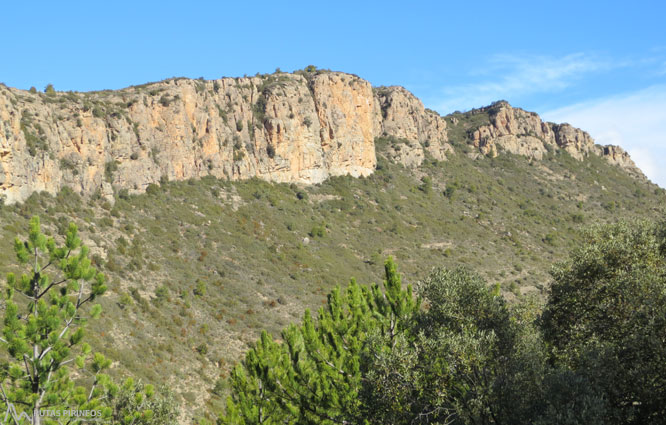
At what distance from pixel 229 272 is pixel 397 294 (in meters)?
36.2

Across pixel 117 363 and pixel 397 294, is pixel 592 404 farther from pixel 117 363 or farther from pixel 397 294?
pixel 117 363

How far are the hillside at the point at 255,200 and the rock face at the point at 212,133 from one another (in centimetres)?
24

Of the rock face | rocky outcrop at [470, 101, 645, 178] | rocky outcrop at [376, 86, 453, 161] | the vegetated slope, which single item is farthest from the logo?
rocky outcrop at [470, 101, 645, 178]

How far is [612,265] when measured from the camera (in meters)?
13.9

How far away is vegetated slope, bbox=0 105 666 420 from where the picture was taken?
129 ft

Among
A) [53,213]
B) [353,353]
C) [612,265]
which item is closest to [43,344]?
[353,353]

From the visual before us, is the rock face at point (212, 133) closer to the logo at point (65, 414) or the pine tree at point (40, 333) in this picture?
the pine tree at point (40, 333)

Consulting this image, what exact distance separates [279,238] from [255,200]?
9.72m

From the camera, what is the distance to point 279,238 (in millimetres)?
65438

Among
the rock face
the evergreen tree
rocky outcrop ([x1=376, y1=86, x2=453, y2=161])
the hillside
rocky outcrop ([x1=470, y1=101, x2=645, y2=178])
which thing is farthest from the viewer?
rocky outcrop ([x1=470, y1=101, x2=645, y2=178])

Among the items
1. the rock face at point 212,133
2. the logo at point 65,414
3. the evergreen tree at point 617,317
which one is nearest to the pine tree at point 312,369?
the evergreen tree at point 617,317

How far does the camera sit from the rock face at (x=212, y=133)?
172ft

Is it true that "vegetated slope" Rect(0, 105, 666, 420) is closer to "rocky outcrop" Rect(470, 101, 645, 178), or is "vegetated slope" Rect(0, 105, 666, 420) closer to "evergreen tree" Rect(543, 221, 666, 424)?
"rocky outcrop" Rect(470, 101, 645, 178)

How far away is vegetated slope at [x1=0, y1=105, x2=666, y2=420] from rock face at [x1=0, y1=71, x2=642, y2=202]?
8.19ft
